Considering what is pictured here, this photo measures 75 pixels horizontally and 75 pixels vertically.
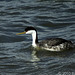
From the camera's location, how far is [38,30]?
18.1 metres

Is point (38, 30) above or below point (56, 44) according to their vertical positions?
below

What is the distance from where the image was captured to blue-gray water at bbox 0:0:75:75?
493 inches

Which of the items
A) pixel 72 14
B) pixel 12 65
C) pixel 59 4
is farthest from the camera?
Answer: pixel 59 4

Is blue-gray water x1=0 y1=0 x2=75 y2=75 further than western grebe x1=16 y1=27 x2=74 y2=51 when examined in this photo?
No

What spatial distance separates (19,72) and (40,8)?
10218mm

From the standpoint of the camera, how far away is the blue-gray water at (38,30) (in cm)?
1253

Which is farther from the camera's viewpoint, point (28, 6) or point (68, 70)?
point (28, 6)

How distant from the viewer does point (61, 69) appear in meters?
12.3

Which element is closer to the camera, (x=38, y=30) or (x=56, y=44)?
(x=56, y=44)

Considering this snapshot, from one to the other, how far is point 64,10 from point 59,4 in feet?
4.07

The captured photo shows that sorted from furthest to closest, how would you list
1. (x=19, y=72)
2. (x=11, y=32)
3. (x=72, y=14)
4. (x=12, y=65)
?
(x=72, y=14)
(x=11, y=32)
(x=12, y=65)
(x=19, y=72)

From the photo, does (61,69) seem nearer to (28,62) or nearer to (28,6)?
(28,62)

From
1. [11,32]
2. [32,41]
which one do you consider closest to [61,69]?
[32,41]

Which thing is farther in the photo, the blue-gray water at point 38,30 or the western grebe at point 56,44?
the western grebe at point 56,44
